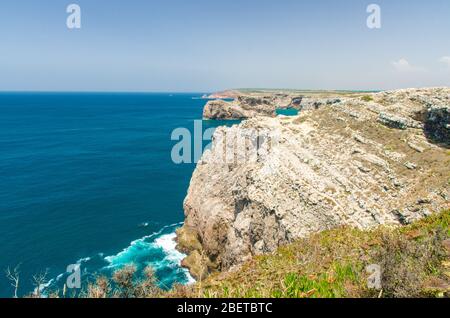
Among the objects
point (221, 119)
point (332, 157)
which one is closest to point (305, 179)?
point (332, 157)

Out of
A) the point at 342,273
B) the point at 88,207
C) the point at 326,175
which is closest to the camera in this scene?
the point at 342,273

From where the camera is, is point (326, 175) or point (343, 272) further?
point (326, 175)

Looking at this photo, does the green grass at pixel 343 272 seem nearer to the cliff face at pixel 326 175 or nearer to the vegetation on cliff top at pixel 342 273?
the vegetation on cliff top at pixel 342 273

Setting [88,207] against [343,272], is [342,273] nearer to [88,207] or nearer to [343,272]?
[343,272]

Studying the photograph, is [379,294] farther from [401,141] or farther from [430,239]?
[401,141]

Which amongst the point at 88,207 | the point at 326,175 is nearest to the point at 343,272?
the point at 326,175

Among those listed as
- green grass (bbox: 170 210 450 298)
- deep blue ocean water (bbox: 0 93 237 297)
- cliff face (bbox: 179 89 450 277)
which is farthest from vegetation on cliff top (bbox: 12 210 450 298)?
deep blue ocean water (bbox: 0 93 237 297)

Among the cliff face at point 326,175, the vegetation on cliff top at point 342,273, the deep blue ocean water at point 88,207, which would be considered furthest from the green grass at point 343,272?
the deep blue ocean water at point 88,207

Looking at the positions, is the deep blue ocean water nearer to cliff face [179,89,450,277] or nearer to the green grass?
cliff face [179,89,450,277]

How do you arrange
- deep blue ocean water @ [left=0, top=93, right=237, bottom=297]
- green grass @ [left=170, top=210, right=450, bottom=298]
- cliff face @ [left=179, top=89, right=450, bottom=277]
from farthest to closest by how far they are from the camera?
deep blue ocean water @ [left=0, top=93, right=237, bottom=297], cliff face @ [left=179, top=89, right=450, bottom=277], green grass @ [left=170, top=210, right=450, bottom=298]
